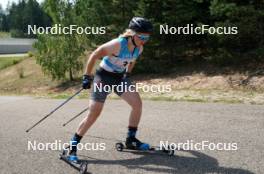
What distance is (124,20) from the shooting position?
14.9 m

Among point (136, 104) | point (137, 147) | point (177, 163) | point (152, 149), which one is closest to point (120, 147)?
point (137, 147)

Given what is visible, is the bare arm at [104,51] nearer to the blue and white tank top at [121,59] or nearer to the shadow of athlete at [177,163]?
the blue and white tank top at [121,59]

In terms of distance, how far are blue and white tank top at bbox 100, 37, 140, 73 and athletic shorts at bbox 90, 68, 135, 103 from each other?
0.08 metres

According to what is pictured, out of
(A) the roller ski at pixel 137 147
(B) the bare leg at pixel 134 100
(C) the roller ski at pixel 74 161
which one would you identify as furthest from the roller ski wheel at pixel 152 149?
(C) the roller ski at pixel 74 161

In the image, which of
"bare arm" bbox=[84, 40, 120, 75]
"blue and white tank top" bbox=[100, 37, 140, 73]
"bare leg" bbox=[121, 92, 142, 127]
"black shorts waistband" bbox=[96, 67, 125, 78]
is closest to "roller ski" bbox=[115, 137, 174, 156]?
"bare leg" bbox=[121, 92, 142, 127]

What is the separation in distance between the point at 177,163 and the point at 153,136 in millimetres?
1394

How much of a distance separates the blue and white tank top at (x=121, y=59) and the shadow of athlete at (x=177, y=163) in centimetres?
125

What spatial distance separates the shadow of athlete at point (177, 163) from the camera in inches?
200

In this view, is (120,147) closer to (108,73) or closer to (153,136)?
(153,136)

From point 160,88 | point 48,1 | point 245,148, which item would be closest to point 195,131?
point 245,148

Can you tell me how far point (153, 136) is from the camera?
6.79 metres

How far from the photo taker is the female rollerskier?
536 cm

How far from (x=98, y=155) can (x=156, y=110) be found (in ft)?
10.6

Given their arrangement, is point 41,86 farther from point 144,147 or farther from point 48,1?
point 144,147
